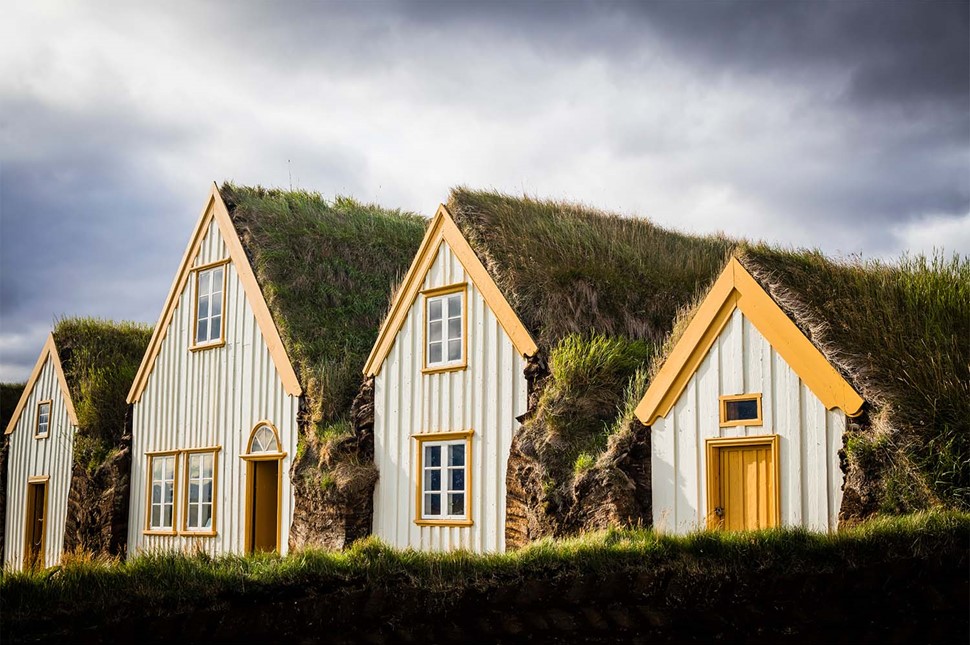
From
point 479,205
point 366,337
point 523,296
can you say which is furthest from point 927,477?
point 366,337

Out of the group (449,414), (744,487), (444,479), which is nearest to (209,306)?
(449,414)

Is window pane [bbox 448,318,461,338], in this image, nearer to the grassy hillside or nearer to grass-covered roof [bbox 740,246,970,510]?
grass-covered roof [bbox 740,246,970,510]

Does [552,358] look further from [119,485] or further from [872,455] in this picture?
[119,485]

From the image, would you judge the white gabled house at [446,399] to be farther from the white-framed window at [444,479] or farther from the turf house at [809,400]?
the turf house at [809,400]

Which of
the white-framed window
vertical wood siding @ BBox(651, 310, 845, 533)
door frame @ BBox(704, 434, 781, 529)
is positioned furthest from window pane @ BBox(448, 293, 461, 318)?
door frame @ BBox(704, 434, 781, 529)

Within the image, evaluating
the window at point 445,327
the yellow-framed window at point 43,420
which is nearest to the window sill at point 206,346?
the window at point 445,327

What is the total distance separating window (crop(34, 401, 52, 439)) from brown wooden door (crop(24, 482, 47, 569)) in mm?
1295

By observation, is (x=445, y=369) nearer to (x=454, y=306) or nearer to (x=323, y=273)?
(x=454, y=306)

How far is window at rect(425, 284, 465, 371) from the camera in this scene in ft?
61.2

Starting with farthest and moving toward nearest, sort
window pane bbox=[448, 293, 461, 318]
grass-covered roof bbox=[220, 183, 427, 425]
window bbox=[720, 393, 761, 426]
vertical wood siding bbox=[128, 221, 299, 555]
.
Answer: vertical wood siding bbox=[128, 221, 299, 555] → grass-covered roof bbox=[220, 183, 427, 425] → window pane bbox=[448, 293, 461, 318] → window bbox=[720, 393, 761, 426]

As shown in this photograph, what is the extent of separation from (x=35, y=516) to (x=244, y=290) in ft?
35.6

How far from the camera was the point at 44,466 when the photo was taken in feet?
93.8

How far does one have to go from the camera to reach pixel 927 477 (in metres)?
12.9

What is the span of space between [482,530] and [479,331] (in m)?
3.23
